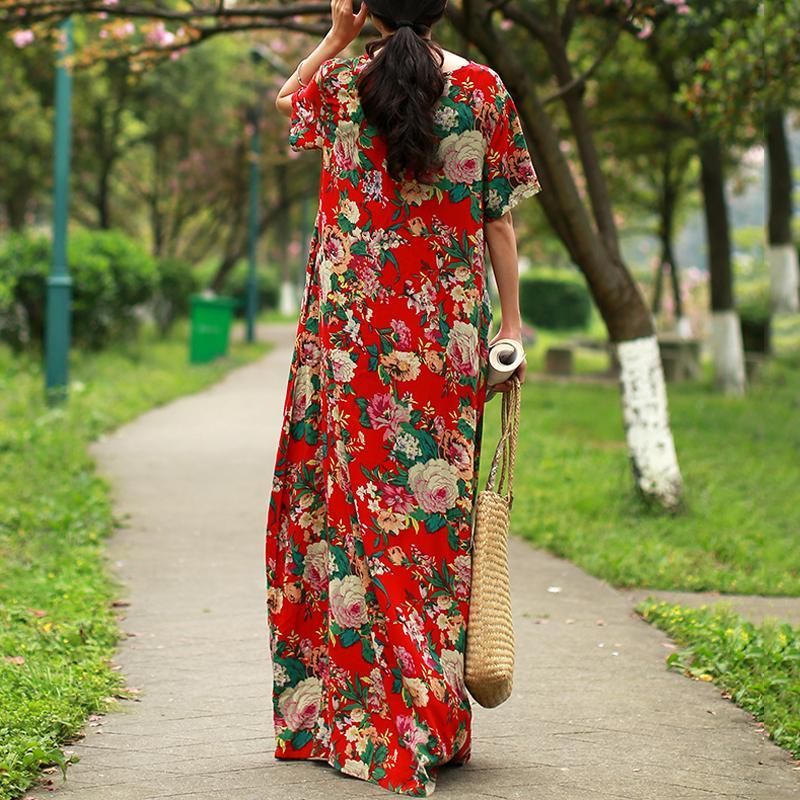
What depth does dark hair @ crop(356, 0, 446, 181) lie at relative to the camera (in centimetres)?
384

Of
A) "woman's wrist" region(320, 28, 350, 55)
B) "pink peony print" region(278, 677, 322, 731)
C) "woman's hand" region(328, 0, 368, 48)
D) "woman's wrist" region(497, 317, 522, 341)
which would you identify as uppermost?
"woman's hand" region(328, 0, 368, 48)

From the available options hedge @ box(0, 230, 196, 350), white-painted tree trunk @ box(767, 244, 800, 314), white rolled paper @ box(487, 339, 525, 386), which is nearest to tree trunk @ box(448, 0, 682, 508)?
white rolled paper @ box(487, 339, 525, 386)

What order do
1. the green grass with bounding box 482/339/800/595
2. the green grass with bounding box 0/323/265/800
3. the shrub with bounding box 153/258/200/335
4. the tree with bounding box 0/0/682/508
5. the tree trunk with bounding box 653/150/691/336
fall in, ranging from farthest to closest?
the shrub with bounding box 153/258/200/335, the tree trunk with bounding box 653/150/691/336, the tree with bounding box 0/0/682/508, the green grass with bounding box 482/339/800/595, the green grass with bounding box 0/323/265/800

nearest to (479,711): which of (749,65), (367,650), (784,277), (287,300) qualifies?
(367,650)

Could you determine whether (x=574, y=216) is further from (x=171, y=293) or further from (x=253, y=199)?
(x=253, y=199)

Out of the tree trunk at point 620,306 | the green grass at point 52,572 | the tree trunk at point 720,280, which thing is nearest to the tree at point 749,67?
the tree trunk at point 620,306

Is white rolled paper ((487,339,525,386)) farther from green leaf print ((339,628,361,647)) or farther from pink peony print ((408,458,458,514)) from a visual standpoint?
green leaf print ((339,628,361,647))

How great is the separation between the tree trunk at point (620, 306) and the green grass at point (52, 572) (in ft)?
9.84

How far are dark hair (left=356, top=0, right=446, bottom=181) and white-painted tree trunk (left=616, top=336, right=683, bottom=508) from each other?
5006 millimetres

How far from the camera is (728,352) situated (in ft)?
57.4

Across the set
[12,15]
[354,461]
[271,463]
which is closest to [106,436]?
[271,463]

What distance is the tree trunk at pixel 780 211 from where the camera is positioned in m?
19.9

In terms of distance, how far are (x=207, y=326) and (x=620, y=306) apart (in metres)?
12.6

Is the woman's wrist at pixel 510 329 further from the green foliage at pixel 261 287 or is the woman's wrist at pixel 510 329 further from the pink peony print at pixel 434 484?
the green foliage at pixel 261 287
